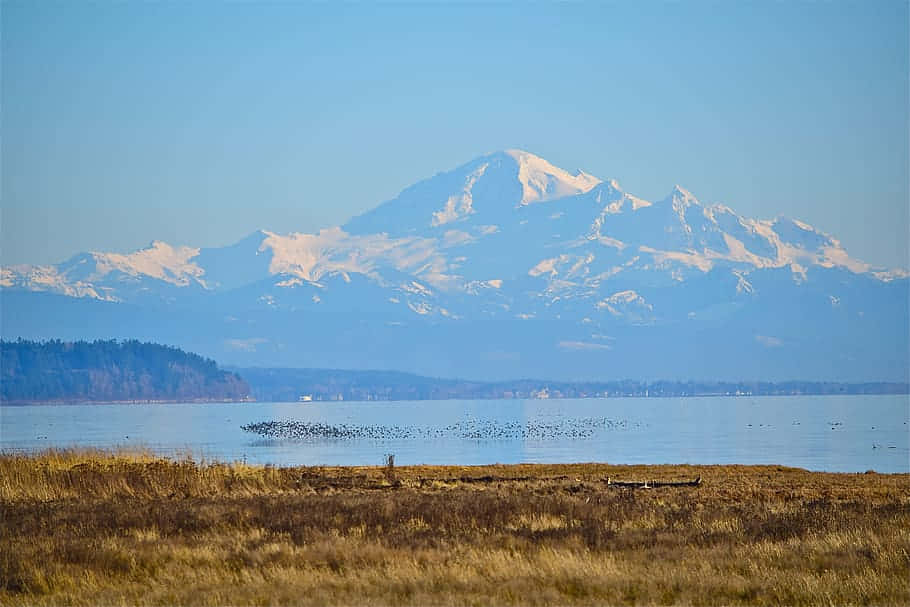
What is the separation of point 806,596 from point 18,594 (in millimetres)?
12272

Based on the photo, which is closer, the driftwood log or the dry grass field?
the dry grass field

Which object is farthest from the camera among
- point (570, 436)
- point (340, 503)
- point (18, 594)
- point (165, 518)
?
point (570, 436)

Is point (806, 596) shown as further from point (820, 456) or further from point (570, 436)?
point (570, 436)

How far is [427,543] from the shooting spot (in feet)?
76.3

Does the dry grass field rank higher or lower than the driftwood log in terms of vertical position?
lower

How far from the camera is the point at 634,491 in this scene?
34.6 m

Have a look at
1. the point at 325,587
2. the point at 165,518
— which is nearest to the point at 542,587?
the point at 325,587

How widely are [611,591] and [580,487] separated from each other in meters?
16.8

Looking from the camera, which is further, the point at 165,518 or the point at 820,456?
the point at 820,456

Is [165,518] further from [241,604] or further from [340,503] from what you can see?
[241,604]

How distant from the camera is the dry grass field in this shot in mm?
19406

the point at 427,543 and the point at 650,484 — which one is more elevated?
the point at 650,484

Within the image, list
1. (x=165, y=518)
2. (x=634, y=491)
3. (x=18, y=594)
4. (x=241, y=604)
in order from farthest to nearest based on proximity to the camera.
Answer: (x=634, y=491), (x=165, y=518), (x=18, y=594), (x=241, y=604)

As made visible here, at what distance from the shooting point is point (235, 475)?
35562 mm
